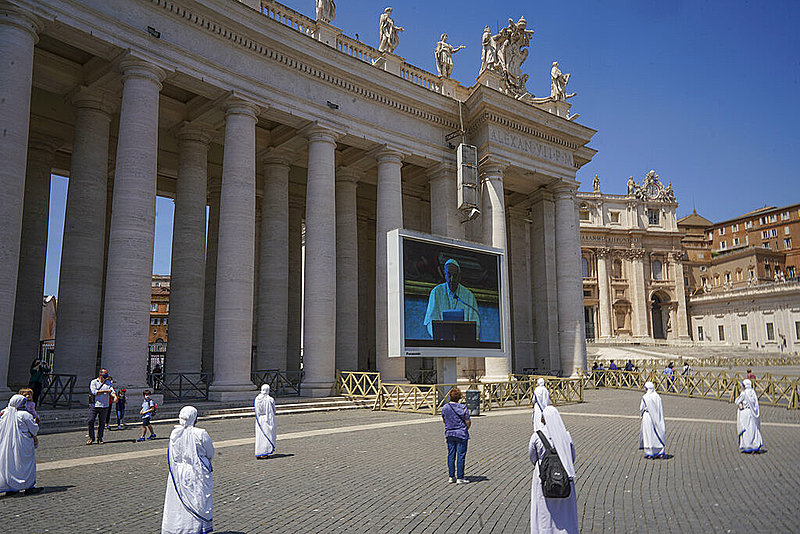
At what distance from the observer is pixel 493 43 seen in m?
28.8

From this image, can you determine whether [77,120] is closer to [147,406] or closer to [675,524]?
[147,406]

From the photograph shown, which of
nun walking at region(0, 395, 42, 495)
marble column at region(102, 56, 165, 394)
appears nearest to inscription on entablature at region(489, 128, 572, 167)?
marble column at region(102, 56, 165, 394)

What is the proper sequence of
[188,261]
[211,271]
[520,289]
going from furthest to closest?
[520,289], [211,271], [188,261]

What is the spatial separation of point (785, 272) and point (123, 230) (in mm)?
94265

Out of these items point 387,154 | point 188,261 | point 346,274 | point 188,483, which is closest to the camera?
point 188,483

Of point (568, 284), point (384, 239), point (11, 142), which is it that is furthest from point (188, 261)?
point (568, 284)

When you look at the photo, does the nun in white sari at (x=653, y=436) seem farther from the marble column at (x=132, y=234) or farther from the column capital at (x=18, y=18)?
the column capital at (x=18, y=18)

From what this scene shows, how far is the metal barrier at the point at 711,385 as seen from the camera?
21.2m

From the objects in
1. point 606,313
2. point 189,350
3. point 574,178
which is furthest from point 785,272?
point 189,350

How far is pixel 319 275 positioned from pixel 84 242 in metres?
8.36

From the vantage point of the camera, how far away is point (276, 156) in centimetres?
2527

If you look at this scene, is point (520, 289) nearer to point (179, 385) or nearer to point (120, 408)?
point (179, 385)

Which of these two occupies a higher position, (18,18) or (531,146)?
(531,146)

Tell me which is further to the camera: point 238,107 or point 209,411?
point 238,107
